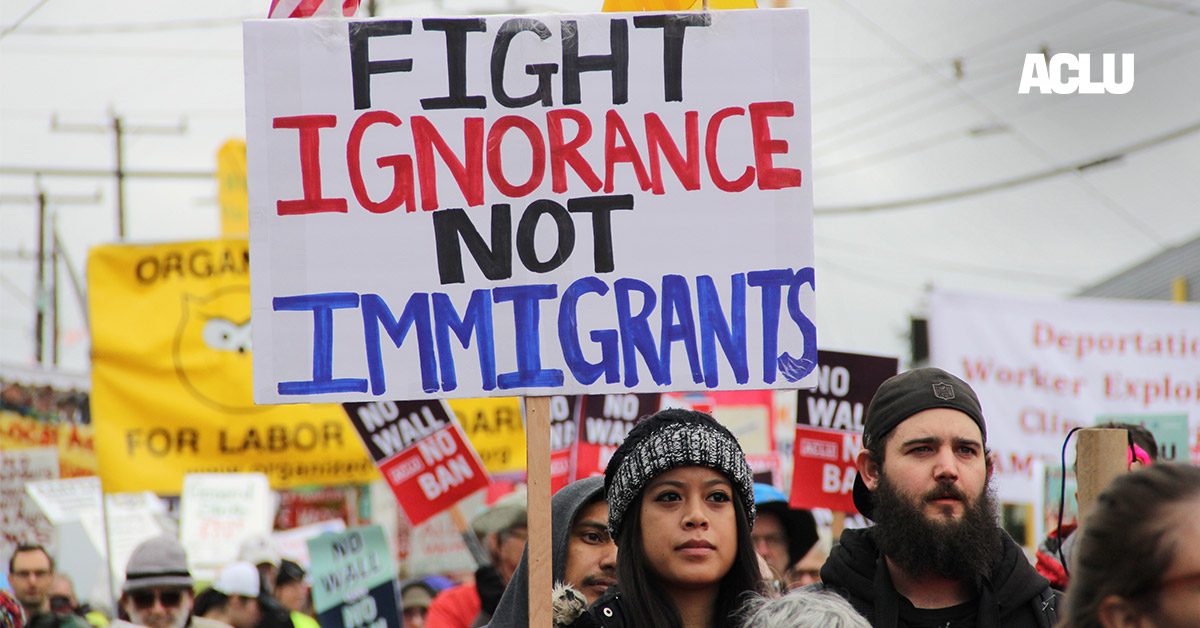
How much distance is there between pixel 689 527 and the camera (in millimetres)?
3021

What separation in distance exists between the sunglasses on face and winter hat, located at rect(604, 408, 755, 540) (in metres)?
3.89

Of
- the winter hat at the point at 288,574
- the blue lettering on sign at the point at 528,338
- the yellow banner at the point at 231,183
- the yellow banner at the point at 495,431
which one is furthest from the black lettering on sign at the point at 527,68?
the yellow banner at the point at 231,183

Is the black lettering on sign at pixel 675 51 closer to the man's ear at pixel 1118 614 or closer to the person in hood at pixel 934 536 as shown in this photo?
the person in hood at pixel 934 536

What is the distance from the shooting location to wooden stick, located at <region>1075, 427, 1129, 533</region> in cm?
308

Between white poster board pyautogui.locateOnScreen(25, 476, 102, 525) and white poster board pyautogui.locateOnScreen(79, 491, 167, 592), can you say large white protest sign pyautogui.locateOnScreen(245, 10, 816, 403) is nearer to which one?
white poster board pyautogui.locateOnScreen(25, 476, 102, 525)

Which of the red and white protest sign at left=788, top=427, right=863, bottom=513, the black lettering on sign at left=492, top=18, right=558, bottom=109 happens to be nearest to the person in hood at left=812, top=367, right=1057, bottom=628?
the black lettering on sign at left=492, top=18, right=558, bottom=109

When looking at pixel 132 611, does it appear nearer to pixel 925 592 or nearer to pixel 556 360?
pixel 556 360

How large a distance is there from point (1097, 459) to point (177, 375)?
6993mm

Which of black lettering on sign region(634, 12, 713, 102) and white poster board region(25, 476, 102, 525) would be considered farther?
white poster board region(25, 476, 102, 525)

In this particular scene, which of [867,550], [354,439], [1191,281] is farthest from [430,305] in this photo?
[1191,281]

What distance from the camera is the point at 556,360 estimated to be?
126 inches

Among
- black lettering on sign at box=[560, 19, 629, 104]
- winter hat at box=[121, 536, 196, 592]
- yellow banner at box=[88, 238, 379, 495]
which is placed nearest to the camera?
black lettering on sign at box=[560, 19, 629, 104]

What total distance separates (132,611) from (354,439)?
10.2 ft

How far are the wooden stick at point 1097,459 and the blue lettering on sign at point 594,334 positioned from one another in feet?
2.31
